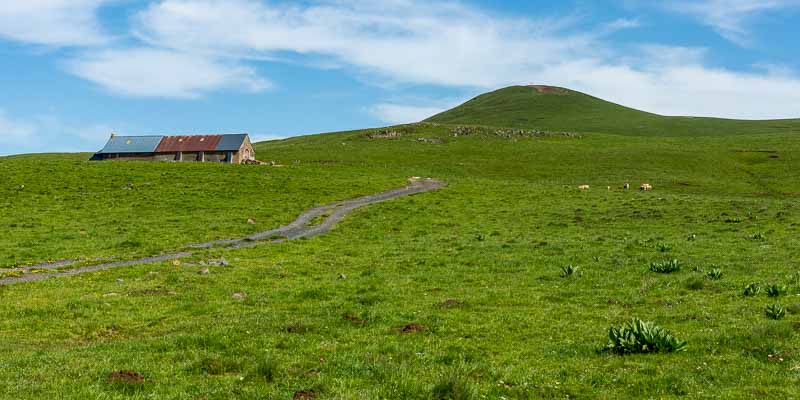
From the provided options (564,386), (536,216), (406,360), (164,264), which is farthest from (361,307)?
(536,216)

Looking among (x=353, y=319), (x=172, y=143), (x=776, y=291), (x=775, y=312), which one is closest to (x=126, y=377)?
(x=353, y=319)

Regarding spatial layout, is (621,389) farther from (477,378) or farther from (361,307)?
(361,307)

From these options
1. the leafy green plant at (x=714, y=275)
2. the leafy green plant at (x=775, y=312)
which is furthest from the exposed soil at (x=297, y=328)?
the leafy green plant at (x=714, y=275)

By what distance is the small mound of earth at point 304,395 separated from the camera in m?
10.4

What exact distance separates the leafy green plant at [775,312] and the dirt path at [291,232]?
25.0 metres

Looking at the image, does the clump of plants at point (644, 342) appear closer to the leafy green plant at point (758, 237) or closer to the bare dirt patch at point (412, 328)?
the bare dirt patch at point (412, 328)

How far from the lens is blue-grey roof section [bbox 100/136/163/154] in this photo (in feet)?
372

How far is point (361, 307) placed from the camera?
737 inches

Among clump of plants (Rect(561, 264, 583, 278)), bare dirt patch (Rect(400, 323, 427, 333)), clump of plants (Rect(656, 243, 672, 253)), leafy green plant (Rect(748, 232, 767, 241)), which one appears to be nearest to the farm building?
clump of plants (Rect(656, 243, 672, 253))

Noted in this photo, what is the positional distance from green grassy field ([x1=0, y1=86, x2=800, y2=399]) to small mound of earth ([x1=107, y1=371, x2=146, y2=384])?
3.2 inches

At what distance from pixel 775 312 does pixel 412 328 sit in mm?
9228

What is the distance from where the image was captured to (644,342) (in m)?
13.0

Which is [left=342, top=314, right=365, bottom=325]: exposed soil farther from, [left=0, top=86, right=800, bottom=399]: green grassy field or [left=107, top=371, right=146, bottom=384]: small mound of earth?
[left=107, top=371, right=146, bottom=384]: small mound of earth

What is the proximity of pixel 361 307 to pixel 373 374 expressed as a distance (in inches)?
276
